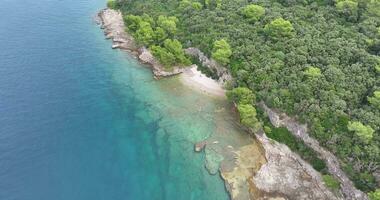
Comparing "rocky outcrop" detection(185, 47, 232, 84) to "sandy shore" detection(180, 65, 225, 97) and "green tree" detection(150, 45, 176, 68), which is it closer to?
"sandy shore" detection(180, 65, 225, 97)

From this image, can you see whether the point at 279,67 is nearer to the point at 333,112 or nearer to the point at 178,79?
the point at 333,112

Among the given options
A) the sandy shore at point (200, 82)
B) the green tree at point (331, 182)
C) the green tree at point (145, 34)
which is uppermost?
the green tree at point (145, 34)

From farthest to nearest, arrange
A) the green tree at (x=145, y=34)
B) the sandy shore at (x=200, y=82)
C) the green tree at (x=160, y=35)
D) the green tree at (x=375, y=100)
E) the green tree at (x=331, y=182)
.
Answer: the green tree at (x=160, y=35) → the green tree at (x=145, y=34) → the sandy shore at (x=200, y=82) → the green tree at (x=375, y=100) → the green tree at (x=331, y=182)

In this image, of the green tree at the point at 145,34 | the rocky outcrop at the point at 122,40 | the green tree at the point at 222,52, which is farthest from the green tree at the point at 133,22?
the green tree at the point at 222,52

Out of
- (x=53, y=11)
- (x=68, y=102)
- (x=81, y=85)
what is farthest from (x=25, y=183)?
(x=53, y=11)

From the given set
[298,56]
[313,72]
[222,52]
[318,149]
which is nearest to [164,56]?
[222,52]

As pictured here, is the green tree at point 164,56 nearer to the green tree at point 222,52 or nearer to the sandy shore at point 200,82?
the sandy shore at point 200,82

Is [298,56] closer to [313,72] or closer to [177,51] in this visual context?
[313,72]
